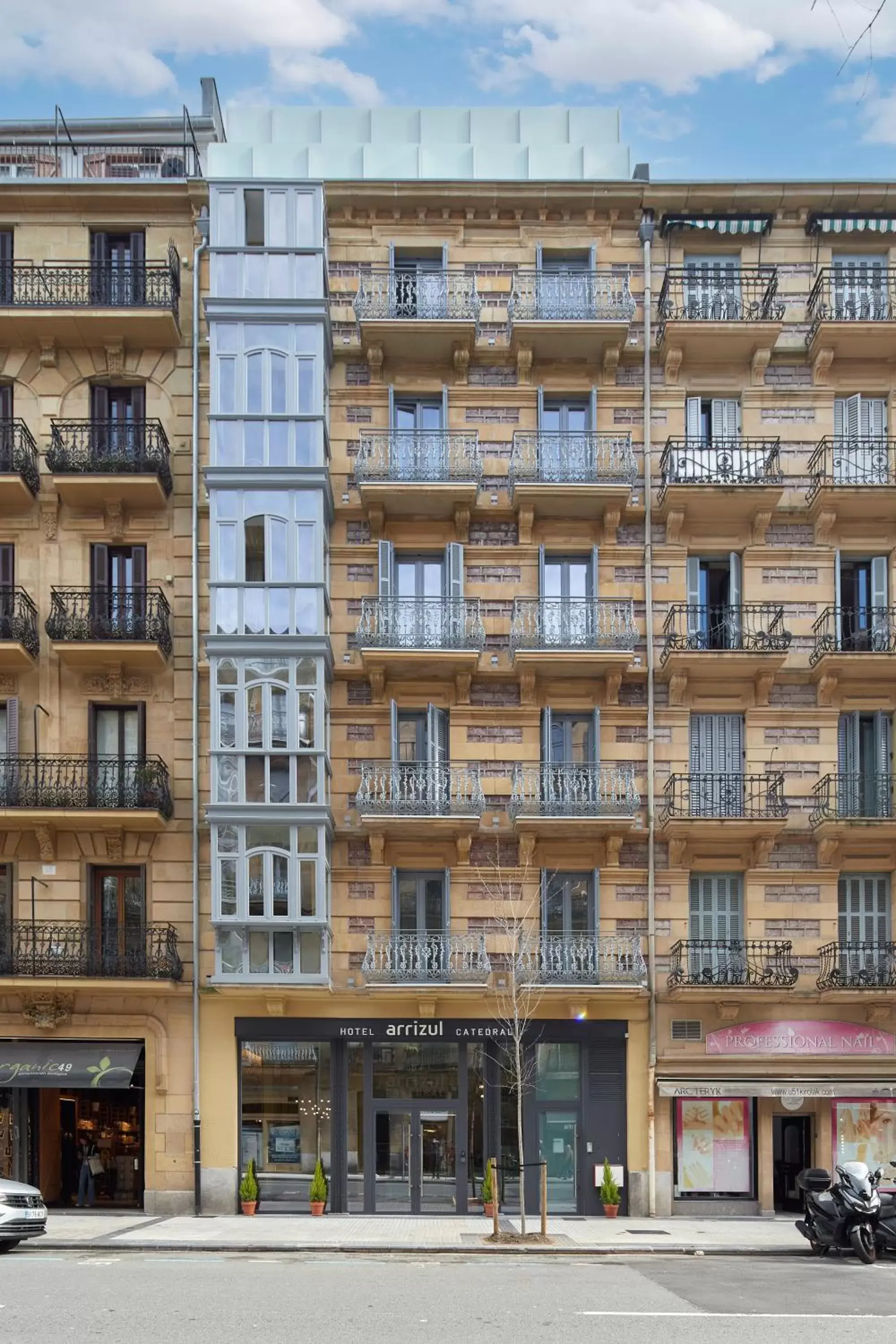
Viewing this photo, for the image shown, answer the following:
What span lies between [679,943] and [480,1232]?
6.59 meters

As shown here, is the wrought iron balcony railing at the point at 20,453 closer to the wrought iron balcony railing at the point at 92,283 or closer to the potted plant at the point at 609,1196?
the wrought iron balcony railing at the point at 92,283

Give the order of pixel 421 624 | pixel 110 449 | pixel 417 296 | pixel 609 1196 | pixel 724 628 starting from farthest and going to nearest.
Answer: pixel 417 296
pixel 110 449
pixel 724 628
pixel 421 624
pixel 609 1196

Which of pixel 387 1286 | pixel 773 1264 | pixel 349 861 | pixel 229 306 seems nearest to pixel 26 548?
pixel 229 306

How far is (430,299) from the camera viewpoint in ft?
93.3

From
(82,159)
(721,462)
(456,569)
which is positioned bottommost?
(456,569)

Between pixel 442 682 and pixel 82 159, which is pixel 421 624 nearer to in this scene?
pixel 442 682

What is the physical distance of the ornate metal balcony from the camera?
26.3m

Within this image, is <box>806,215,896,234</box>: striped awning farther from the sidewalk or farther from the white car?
the white car

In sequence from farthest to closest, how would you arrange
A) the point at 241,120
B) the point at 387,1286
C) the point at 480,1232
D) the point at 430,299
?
the point at 241,120 < the point at 430,299 < the point at 480,1232 < the point at 387,1286

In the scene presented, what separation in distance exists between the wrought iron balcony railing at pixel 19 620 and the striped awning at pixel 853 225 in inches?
688

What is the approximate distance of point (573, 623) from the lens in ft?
91.1

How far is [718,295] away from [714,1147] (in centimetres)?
1672

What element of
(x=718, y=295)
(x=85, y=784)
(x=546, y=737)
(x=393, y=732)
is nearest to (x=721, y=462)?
(x=718, y=295)

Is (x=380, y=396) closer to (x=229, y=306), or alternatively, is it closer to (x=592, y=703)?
(x=229, y=306)
